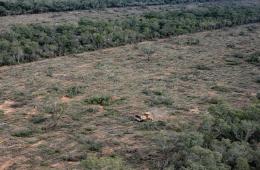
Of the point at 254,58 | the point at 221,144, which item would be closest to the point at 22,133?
the point at 221,144

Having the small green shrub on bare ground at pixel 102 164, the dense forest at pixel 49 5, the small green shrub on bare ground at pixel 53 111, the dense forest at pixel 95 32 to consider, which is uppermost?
the dense forest at pixel 49 5

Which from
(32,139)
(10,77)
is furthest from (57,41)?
(32,139)

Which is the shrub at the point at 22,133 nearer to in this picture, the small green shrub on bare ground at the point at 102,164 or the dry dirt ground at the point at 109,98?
the dry dirt ground at the point at 109,98

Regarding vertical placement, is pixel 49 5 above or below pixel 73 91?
above

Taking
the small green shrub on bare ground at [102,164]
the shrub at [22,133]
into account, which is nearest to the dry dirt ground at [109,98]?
the shrub at [22,133]

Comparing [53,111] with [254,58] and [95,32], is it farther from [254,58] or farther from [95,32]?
[95,32]

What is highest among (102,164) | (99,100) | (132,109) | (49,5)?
(49,5)

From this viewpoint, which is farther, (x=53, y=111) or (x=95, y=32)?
(x=95, y=32)
